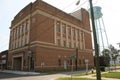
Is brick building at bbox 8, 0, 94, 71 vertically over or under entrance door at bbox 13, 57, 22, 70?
over

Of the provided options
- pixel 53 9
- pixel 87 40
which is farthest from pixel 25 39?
pixel 87 40

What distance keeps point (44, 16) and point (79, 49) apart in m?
18.2

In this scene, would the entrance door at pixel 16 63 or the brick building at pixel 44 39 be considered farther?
the entrance door at pixel 16 63

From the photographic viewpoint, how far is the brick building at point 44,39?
36.9m

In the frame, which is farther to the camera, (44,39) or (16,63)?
(16,63)

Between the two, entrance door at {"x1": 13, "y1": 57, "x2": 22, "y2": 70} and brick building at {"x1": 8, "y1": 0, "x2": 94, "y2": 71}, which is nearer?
brick building at {"x1": 8, "y1": 0, "x2": 94, "y2": 71}

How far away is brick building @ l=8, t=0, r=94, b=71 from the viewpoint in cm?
3694

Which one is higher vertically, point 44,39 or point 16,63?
point 44,39

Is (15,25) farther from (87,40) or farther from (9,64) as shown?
(87,40)

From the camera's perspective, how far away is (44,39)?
3809 centimetres

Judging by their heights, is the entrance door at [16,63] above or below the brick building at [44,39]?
below

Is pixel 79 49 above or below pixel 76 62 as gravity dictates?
above

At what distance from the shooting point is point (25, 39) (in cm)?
4238

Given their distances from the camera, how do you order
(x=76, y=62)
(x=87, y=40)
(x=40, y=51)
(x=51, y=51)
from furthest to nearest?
(x=87, y=40) < (x=76, y=62) < (x=51, y=51) < (x=40, y=51)
